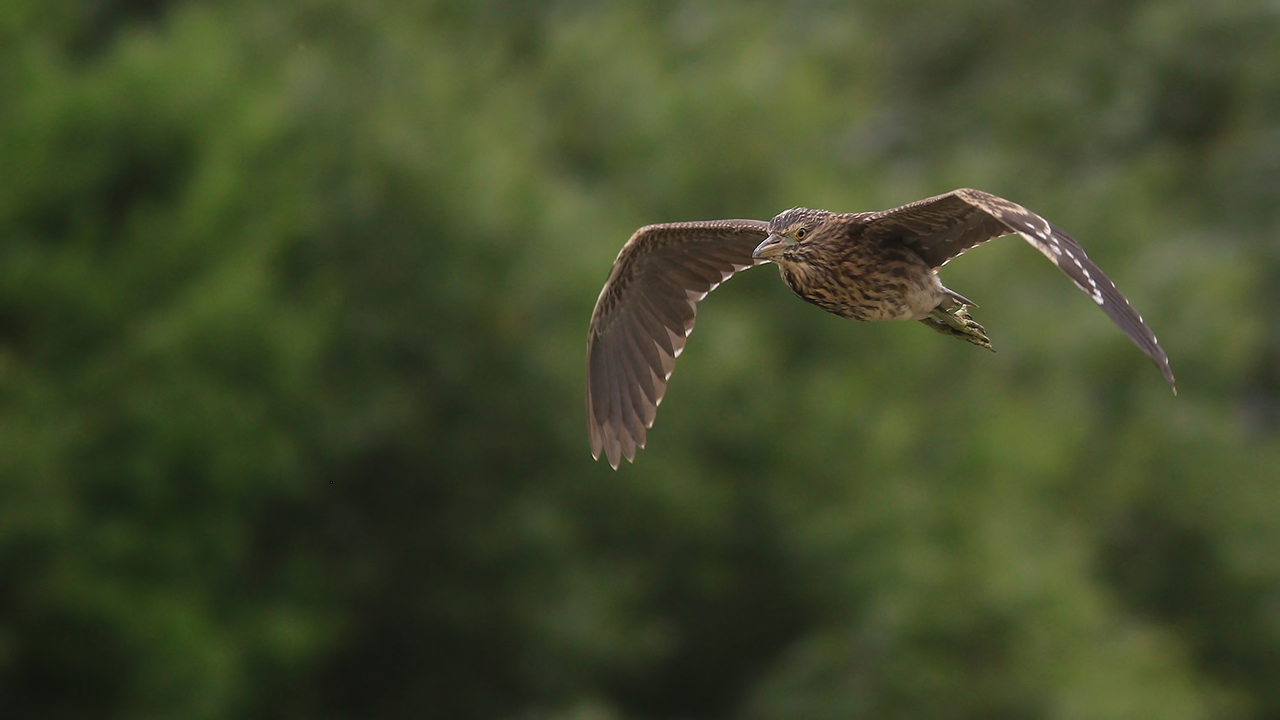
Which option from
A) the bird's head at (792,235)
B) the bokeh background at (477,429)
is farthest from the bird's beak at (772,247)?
the bokeh background at (477,429)

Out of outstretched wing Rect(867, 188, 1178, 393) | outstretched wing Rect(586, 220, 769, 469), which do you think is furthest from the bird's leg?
outstretched wing Rect(586, 220, 769, 469)

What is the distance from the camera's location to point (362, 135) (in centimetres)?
1712

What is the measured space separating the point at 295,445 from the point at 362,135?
3073mm

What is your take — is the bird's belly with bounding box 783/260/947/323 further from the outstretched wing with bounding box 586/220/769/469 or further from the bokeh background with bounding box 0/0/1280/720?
the bokeh background with bounding box 0/0/1280/720

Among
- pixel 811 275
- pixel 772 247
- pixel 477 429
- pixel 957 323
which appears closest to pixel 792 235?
pixel 772 247

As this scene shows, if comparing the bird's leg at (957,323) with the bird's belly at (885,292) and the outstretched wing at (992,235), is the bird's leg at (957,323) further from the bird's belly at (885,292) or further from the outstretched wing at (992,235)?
the outstretched wing at (992,235)

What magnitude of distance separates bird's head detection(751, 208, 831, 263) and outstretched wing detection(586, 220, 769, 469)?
0.71 metres

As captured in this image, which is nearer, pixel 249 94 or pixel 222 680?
pixel 222 680

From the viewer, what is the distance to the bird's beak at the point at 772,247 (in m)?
8.09

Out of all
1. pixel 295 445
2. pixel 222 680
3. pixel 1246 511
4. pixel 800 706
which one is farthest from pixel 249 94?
pixel 1246 511

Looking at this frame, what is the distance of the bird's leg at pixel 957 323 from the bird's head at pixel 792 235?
58 cm

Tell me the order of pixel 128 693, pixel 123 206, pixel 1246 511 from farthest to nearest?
pixel 1246 511 → pixel 123 206 → pixel 128 693

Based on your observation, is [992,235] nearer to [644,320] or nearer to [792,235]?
[792,235]

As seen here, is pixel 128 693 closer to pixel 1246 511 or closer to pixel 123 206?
pixel 123 206
